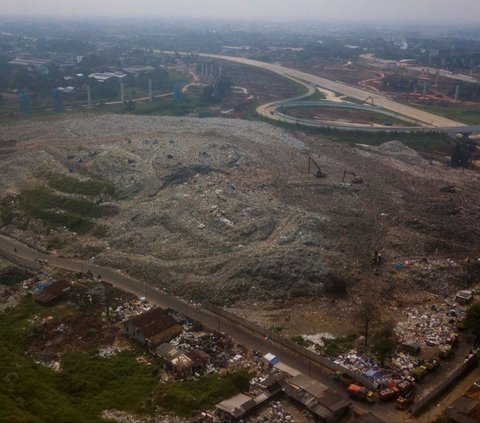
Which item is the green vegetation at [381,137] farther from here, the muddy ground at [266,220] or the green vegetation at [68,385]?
the green vegetation at [68,385]

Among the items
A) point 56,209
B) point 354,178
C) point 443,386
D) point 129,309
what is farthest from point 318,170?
point 443,386

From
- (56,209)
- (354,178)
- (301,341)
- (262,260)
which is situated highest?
(354,178)

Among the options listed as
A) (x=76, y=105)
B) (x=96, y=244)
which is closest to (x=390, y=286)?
(x=96, y=244)

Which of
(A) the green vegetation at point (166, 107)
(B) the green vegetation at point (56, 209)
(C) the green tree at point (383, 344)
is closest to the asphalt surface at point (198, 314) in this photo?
(C) the green tree at point (383, 344)

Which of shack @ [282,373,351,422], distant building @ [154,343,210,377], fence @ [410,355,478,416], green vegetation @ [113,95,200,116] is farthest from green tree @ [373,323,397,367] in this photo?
green vegetation @ [113,95,200,116]

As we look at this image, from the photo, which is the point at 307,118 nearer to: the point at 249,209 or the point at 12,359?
the point at 249,209

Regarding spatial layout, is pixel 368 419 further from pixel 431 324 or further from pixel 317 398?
pixel 431 324
